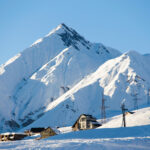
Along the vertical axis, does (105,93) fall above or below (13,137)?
above

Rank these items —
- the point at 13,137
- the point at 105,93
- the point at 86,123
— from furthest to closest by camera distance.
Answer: the point at 105,93
the point at 13,137
the point at 86,123

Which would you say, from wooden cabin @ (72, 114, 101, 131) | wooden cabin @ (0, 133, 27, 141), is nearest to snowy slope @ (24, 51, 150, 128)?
wooden cabin @ (0, 133, 27, 141)

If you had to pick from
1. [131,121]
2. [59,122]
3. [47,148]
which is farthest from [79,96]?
[47,148]

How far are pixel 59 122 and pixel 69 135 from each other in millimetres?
116112

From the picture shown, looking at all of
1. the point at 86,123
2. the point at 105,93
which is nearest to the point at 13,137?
the point at 86,123

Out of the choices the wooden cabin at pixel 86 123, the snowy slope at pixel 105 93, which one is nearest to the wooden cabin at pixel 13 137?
the wooden cabin at pixel 86 123

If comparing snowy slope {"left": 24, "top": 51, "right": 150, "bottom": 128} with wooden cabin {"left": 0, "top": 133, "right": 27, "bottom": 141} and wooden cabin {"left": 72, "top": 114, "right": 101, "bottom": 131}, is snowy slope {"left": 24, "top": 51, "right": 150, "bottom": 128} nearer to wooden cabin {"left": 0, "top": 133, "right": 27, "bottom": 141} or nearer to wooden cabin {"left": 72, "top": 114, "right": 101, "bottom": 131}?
wooden cabin {"left": 0, "top": 133, "right": 27, "bottom": 141}

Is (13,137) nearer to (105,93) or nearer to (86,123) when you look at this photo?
(86,123)

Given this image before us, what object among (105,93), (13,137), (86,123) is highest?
(105,93)

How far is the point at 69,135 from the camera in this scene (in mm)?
38125

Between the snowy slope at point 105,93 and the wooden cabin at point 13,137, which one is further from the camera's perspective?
the snowy slope at point 105,93

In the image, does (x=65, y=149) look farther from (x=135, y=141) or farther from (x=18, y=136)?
(x=18, y=136)

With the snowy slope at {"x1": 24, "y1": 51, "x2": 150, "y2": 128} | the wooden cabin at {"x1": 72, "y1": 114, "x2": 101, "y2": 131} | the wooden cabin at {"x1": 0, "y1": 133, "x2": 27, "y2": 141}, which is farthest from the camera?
the snowy slope at {"x1": 24, "y1": 51, "x2": 150, "y2": 128}

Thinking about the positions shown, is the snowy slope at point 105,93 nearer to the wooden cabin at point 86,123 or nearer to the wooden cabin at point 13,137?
the wooden cabin at point 13,137
